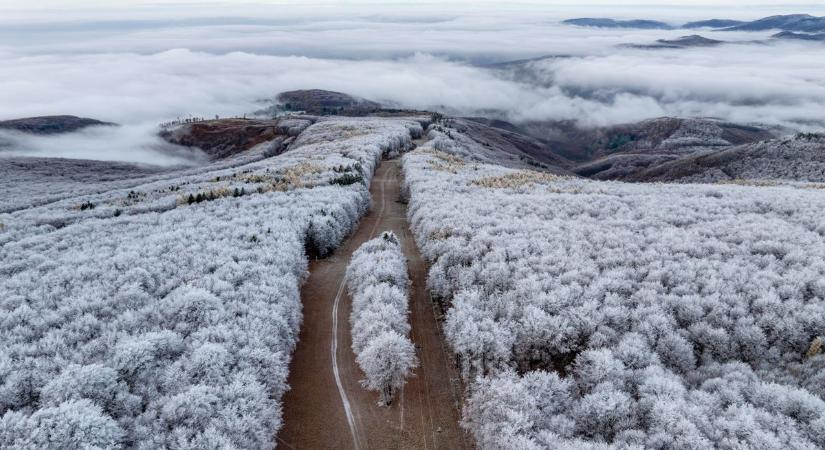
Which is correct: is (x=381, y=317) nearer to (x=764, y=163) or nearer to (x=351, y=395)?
(x=351, y=395)

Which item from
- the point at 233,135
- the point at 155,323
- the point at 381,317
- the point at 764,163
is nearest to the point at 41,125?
the point at 233,135

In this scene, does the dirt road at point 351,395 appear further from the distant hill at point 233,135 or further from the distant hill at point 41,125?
the distant hill at point 41,125

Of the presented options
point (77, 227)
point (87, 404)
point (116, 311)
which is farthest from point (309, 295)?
point (77, 227)

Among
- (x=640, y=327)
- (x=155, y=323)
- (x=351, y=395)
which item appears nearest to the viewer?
(x=640, y=327)

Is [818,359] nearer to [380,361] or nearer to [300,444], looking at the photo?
[380,361]

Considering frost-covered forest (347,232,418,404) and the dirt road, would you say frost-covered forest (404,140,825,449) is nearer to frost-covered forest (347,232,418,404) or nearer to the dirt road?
the dirt road

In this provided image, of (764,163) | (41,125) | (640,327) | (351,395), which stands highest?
(41,125)
